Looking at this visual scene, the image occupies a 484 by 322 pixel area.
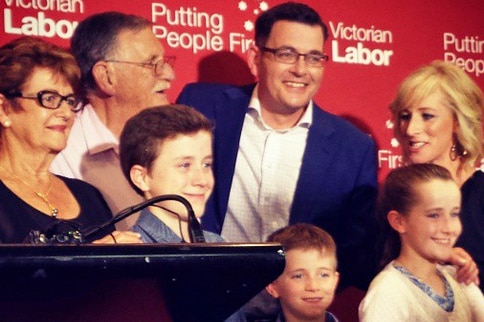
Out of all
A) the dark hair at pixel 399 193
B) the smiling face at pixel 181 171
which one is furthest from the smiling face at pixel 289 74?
the smiling face at pixel 181 171

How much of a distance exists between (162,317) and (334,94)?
10.1 feet

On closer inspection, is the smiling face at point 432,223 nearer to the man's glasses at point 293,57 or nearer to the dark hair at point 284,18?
the man's glasses at point 293,57

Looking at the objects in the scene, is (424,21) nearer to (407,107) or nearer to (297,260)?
(407,107)

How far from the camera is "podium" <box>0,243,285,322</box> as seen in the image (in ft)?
3.10

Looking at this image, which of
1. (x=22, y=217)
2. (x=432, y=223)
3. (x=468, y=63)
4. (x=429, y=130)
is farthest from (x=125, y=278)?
(x=468, y=63)

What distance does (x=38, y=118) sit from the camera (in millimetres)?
2412

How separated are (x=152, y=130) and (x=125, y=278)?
4.12 ft

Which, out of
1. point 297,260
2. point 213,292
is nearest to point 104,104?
point 297,260

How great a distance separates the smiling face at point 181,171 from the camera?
217 centimetres

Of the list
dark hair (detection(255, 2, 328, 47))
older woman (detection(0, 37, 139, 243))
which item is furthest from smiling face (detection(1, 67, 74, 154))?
dark hair (detection(255, 2, 328, 47))

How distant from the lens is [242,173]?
11.0 ft

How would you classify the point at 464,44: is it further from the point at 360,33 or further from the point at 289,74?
the point at 289,74

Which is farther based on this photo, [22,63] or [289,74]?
[289,74]

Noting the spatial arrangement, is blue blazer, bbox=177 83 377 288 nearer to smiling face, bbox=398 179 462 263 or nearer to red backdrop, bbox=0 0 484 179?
red backdrop, bbox=0 0 484 179
